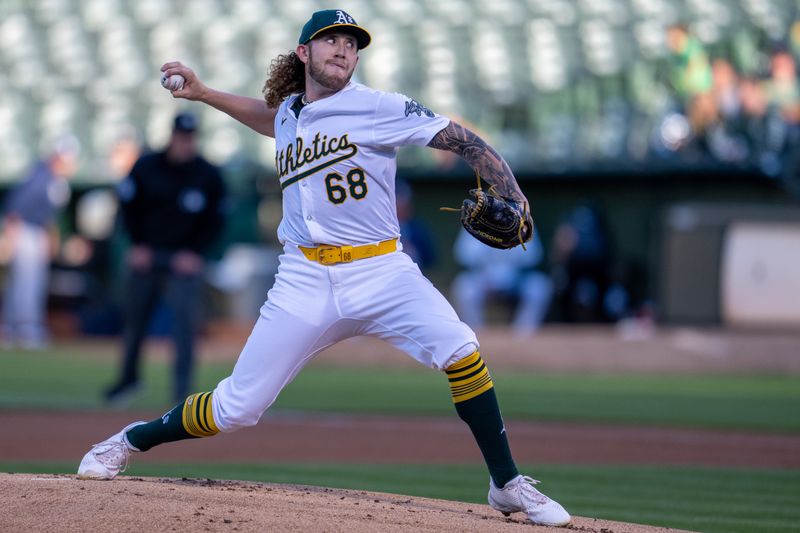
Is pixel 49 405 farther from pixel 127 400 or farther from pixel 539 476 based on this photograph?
pixel 539 476

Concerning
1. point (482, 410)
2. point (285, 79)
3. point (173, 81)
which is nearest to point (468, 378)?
point (482, 410)

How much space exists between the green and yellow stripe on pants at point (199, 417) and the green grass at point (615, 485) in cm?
131

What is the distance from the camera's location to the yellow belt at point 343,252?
4.64m

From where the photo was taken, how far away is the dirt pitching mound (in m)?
4.07

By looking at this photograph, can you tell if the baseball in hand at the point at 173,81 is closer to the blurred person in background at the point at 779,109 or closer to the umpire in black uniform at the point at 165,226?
the umpire in black uniform at the point at 165,226

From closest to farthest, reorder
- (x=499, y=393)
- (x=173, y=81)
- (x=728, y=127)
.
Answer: (x=173, y=81) → (x=499, y=393) → (x=728, y=127)

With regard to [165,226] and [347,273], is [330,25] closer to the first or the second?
[347,273]

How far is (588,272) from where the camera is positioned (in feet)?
55.9

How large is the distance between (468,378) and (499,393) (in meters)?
7.22

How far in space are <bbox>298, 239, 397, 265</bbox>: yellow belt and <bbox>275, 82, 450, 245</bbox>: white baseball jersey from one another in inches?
1.0

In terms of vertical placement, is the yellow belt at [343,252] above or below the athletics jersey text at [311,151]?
below

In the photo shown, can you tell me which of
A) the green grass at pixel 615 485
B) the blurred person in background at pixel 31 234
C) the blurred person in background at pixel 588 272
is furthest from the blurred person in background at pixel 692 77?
the green grass at pixel 615 485

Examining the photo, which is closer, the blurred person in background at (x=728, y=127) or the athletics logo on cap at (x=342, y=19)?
the athletics logo on cap at (x=342, y=19)

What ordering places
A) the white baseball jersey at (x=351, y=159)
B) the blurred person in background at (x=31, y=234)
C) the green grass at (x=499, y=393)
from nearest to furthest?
the white baseball jersey at (x=351, y=159) → the green grass at (x=499, y=393) → the blurred person in background at (x=31, y=234)
